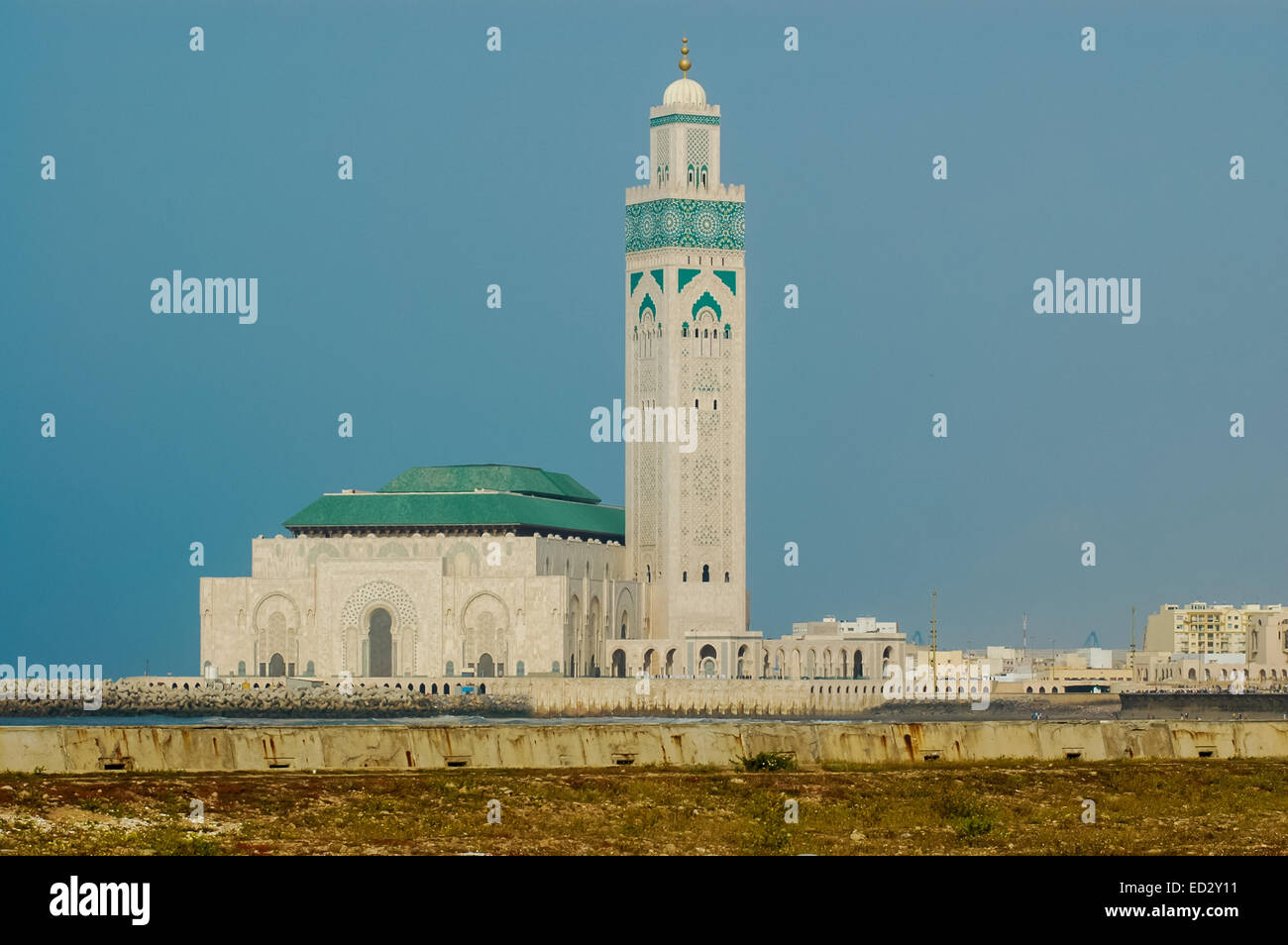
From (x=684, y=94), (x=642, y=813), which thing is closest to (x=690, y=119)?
(x=684, y=94)

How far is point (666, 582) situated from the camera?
148 meters

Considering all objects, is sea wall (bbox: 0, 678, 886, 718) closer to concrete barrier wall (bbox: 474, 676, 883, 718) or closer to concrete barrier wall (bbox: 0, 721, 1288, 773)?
concrete barrier wall (bbox: 474, 676, 883, 718)

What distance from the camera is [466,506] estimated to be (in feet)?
483

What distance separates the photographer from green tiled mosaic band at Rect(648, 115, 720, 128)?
489 ft

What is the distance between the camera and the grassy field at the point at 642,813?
99.1 ft

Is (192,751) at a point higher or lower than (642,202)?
lower

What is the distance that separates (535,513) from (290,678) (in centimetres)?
1821

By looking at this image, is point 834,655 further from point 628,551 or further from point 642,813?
point 642,813

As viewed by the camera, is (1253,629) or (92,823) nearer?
(92,823)
